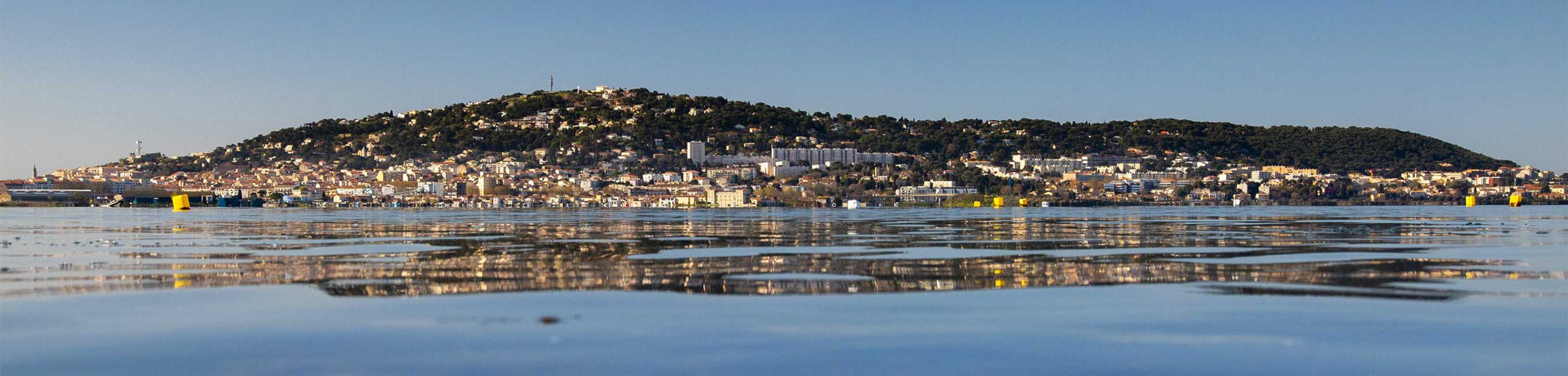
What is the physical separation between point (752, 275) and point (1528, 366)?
7.35 meters

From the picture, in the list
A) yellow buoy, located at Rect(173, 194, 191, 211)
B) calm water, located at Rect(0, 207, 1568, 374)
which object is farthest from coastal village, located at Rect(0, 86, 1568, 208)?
calm water, located at Rect(0, 207, 1568, 374)

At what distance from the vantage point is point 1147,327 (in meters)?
8.44

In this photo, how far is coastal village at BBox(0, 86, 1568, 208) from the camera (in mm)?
139125

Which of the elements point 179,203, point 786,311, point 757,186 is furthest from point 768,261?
point 757,186

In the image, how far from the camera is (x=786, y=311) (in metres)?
9.40

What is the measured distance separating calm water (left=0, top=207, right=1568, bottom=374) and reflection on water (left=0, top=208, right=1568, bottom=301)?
9 cm

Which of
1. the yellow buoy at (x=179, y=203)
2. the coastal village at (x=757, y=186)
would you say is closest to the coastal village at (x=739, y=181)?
the coastal village at (x=757, y=186)

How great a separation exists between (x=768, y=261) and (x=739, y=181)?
482 ft

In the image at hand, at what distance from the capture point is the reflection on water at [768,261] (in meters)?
→ 11.7

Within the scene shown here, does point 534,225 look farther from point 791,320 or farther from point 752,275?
point 791,320

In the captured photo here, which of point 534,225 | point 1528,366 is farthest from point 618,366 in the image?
point 534,225

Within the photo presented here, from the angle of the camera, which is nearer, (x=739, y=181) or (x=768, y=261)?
(x=768, y=261)

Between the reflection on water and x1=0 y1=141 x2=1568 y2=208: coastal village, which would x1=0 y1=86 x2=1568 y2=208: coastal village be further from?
the reflection on water

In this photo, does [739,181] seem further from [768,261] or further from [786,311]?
[786,311]
